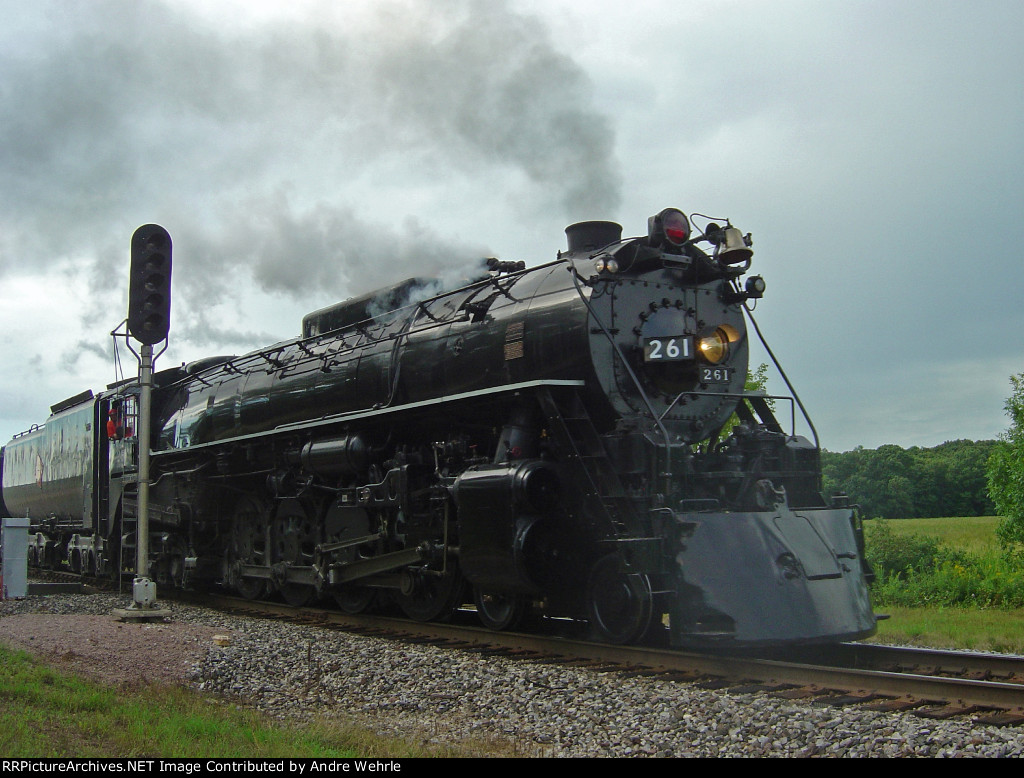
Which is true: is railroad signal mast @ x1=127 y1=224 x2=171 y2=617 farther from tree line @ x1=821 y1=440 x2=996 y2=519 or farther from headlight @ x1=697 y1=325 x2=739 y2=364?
tree line @ x1=821 y1=440 x2=996 y2=519

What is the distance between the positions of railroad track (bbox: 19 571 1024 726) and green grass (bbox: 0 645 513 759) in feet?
7.52

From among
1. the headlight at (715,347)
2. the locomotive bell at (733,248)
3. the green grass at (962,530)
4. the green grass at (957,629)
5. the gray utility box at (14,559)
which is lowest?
the green grass at (957,629)

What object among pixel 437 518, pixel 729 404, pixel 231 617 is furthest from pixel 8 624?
pixel 729 404

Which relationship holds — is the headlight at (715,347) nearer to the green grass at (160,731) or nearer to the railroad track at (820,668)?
the railroad track at (820,668)

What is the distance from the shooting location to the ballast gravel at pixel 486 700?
442 cm

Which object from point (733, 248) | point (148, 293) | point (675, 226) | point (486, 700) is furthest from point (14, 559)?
point (733, 248)

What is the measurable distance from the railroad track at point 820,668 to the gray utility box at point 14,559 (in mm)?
7043

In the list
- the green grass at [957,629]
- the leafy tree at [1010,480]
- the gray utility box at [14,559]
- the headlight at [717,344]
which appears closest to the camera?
the headlight at [717,344]

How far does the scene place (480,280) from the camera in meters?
9.28

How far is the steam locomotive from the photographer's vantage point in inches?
255

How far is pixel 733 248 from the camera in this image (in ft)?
26.8

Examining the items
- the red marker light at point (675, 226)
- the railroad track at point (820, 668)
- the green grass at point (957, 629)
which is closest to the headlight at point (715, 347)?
the red marker light at point (675, 226)

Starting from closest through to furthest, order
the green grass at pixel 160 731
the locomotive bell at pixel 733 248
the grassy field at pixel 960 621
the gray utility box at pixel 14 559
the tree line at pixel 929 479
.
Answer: the green grass at pixel 160 731, the locomotive bell at pixel 733 248, the grassy field at pixel 960 621, the gray utility box at pixel 14 559, the tree line at pixel 929 479

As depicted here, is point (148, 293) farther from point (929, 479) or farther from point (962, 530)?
point (929, 479)
